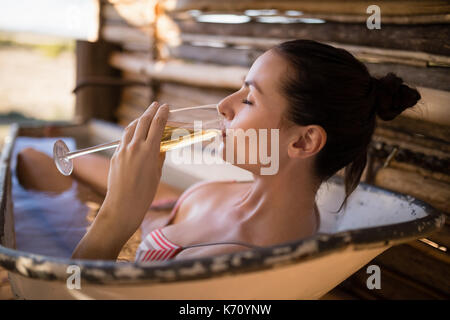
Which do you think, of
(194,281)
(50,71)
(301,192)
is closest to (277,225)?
(301,192)

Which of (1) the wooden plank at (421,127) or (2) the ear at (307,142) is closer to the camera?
(2) the ear at (307,142)

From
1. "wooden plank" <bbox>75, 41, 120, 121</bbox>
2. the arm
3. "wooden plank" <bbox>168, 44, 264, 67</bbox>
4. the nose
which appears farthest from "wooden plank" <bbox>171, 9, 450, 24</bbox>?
"wooden plank" <bbox>75, 41, 120, 121</bbox>

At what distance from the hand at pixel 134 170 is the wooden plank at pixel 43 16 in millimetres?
6012

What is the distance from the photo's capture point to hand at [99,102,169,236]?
3.81ft

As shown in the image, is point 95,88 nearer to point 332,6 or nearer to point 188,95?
point 188,95

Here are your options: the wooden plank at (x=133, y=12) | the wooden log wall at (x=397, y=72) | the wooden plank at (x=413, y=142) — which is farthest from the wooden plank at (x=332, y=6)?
the wooden plank at (x=133, y=12)

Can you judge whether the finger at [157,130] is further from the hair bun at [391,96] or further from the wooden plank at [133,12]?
the wooden plank at [133,12]

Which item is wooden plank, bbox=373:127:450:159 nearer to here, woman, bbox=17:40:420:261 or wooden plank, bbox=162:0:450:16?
wooden plank, bbox=162:0:450:16

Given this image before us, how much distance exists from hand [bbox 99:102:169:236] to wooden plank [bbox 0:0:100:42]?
237 inches

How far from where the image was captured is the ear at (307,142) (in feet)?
4.32

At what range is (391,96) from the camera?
1.36 meters

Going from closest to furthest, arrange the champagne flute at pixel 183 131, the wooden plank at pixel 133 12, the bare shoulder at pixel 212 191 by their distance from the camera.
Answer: the champagne flute at pixel 183 131 → the bare shoulder at pixel 212 191 → the wooden plank at pixel 133 12

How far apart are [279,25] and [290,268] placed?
2322 millimetres

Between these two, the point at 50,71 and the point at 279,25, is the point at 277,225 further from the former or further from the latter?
the point at 50,71
